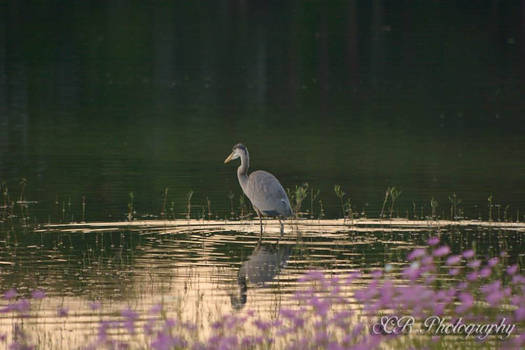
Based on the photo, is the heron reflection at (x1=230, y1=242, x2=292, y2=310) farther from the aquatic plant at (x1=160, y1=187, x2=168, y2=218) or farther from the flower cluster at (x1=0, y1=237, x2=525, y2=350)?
the aquatic plant at (x1=160, y1=187, x2=168, y2=218)

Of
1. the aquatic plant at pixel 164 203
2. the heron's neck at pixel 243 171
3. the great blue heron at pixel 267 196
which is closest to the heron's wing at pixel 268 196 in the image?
the great blue heron at pixel 267 196

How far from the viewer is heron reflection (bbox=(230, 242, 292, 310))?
1527 centimetres

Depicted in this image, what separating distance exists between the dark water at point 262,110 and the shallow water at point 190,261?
A: 5.10 ft

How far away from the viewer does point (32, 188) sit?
24.7m

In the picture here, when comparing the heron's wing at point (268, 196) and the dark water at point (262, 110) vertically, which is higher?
the dark water at point (262, 110)

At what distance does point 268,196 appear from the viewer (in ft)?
65.5

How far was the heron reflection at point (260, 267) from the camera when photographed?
15.3 m

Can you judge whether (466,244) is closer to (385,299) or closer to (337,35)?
(385,299)

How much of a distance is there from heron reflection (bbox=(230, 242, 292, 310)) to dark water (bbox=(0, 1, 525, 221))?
3296 millimetres

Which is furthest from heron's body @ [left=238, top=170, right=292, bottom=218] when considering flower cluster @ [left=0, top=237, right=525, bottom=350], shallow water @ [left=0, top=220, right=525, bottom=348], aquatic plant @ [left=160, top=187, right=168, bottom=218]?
flower cluster @ [left=0, top=237, right=525, bottom=350]

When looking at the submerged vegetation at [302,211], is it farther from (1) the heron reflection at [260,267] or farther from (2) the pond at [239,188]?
(1) the heron reflection at [260,267]

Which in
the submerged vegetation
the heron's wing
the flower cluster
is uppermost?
the heron's wing

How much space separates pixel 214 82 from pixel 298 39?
24980mm

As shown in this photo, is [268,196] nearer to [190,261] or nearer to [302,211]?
[302,211]
